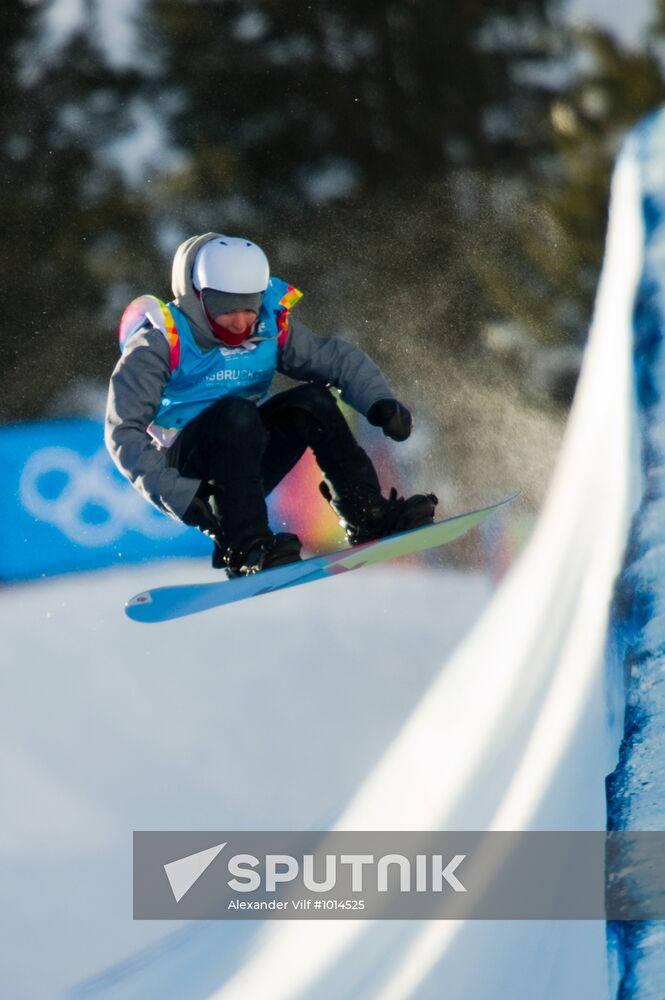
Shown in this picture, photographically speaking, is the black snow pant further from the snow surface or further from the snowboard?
the snow surface

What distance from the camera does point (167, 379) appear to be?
381cm

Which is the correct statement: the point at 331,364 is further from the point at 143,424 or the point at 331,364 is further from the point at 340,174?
the point at 340,174

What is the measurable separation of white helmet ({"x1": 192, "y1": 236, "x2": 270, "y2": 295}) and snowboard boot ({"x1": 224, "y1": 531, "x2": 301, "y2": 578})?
2.28ft

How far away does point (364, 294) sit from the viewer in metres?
5.78

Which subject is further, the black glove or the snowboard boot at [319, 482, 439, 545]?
the black glove

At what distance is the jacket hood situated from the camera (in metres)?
3.83

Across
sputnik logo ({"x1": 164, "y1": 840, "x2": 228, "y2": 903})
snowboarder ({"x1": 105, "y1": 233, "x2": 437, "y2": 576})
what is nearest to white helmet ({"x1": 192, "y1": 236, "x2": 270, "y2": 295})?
snowboarder ({"x1": 105, "y1": 233, "x2": 437, "y2": 576})

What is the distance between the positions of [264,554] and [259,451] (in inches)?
12.5

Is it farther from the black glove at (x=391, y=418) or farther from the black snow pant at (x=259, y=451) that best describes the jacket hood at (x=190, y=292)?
the black glove at (x=391, y=418)

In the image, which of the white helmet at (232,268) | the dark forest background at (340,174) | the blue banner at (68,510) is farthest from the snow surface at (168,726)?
the white helmet at (232,268)

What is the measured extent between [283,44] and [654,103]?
5.88 ft

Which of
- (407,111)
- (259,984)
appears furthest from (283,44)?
(259,984)

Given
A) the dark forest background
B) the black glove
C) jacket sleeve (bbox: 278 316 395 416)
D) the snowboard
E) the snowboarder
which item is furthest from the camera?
the dark forest background

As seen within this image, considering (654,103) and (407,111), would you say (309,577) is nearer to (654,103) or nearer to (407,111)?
(407,111)
